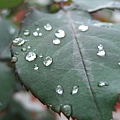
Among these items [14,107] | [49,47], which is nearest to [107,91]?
[49,47]

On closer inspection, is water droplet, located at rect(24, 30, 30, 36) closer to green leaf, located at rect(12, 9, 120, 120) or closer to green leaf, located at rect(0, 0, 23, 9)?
green leaf, located at rect(12, 9, 120, 120)

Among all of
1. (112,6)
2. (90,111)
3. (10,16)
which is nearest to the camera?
(90,111)

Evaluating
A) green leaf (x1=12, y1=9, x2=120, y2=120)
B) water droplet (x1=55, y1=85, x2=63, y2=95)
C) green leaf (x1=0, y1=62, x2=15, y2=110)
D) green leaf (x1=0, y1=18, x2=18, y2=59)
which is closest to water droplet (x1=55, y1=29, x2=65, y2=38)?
green leaf (x1=12, y1=9, x2=120, y2=120)

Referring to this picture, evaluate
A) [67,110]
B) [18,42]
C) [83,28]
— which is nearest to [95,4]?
[83,28]

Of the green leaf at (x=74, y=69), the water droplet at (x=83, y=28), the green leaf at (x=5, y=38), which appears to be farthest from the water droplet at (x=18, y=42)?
the green leaf at (x=5, y=38)

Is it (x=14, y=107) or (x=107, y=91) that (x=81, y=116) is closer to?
(x=107, y=91)

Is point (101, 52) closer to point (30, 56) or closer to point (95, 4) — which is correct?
point (30, 56)
